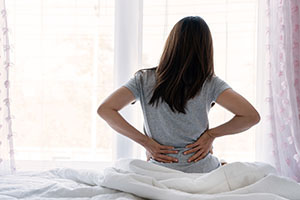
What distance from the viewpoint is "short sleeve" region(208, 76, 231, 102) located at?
1.69 metres

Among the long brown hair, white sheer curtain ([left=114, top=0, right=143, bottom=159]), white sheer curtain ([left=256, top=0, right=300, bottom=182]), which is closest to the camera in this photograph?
the long brown hair

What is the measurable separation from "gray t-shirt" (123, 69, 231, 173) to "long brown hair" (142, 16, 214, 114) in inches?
1.4

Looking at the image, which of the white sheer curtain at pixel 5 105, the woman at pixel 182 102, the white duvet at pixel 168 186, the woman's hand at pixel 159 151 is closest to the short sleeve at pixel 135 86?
the woman at pixel 182 102

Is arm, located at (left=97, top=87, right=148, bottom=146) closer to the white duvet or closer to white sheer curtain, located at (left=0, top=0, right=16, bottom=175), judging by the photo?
the white duvet

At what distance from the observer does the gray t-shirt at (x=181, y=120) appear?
5.46 feet

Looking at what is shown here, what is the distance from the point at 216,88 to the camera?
170cm

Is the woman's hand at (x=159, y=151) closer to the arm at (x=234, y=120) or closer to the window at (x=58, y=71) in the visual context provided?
the arm at (x=234, y=120)

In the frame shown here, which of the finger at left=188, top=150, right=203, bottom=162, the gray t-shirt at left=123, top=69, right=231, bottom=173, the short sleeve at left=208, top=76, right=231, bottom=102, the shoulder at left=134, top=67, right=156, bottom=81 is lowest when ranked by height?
the finger at left=188, top=150, right=203, bottom=162

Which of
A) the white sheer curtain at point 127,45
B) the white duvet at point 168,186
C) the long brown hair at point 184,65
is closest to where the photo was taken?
the white duvet at point 168,186

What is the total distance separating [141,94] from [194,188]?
0.65 m

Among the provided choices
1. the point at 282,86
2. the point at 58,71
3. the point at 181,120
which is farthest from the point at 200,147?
the point at 58,71

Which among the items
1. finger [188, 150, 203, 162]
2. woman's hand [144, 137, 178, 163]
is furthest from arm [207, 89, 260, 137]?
woman's hand [144, 137, 178, 163]

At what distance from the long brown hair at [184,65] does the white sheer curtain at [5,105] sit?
95 centimetres

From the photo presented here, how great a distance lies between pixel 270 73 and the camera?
213 centimetres
